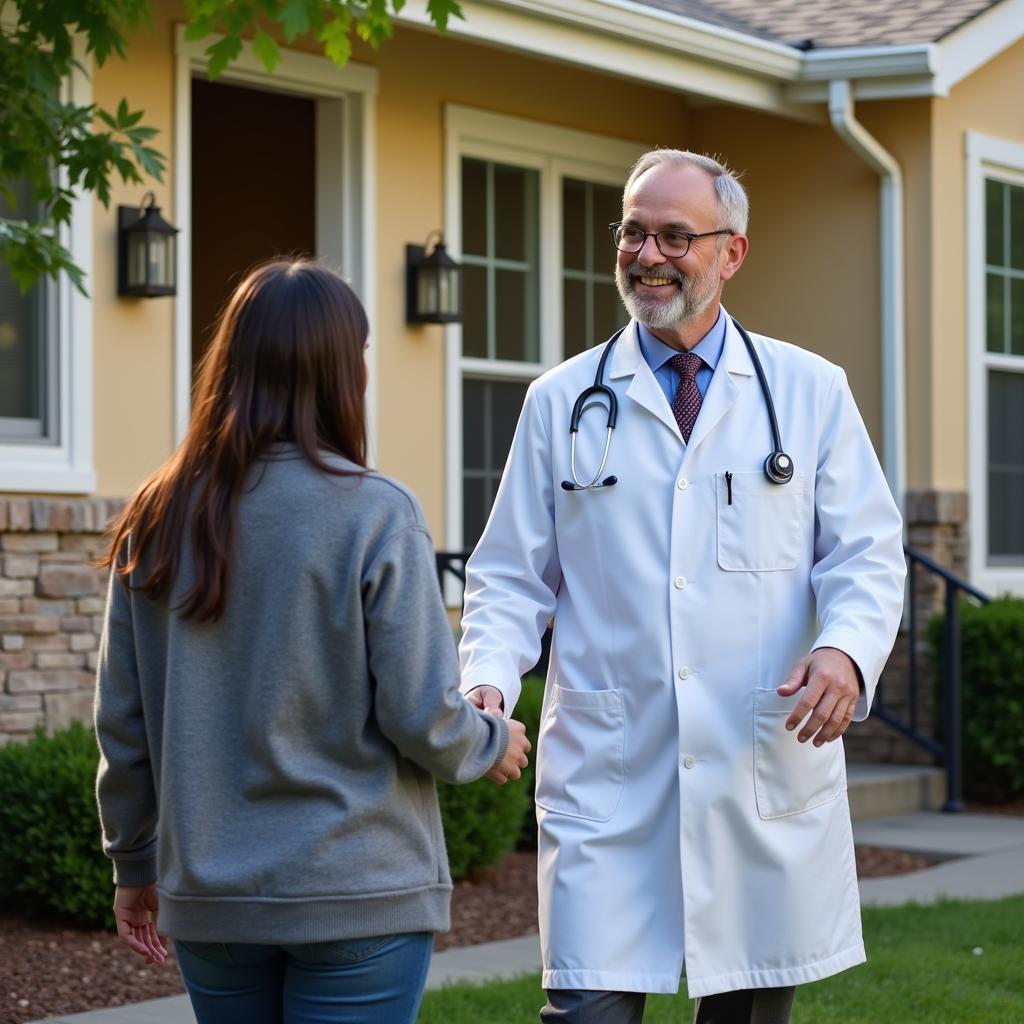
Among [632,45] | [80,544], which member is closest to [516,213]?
[632,45]

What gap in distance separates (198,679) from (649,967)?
4.14 ft

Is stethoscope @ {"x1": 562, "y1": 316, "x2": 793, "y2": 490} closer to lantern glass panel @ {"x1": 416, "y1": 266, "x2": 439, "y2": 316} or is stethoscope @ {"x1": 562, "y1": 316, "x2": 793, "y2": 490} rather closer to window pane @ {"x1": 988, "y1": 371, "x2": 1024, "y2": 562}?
lantern glass panel @ {"x1": 416, "y1": 266, "x2": 439, "y2": 316}

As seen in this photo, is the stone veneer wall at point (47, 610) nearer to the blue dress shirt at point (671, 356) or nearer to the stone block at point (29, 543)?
the stone block at point (29, 543)

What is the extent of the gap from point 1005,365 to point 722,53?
8.91 feet

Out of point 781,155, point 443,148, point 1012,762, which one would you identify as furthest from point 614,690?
point 781,155

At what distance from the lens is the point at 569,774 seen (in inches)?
147

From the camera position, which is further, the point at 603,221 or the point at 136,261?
the point at 603,221

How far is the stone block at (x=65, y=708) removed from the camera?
7508 millimetres

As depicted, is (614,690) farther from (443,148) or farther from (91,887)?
(443,148)

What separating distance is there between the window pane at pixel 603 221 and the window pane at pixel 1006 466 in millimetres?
2390

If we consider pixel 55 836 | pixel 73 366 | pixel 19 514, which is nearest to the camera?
pixel 55 836

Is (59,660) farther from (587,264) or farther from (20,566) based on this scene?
(587,264)

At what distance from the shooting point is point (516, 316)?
10266 millimetres

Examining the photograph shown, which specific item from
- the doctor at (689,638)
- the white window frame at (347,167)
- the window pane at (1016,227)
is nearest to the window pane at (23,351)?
the white window frame at (347,167)
